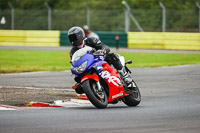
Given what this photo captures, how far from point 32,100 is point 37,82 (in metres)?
4.11

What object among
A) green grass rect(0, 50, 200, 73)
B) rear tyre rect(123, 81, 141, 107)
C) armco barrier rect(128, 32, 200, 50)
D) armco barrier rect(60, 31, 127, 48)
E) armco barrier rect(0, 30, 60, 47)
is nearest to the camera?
rear tyre rect(123, 81, 141, 107)

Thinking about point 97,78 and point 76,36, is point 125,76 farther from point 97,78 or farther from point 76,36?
point 76,36

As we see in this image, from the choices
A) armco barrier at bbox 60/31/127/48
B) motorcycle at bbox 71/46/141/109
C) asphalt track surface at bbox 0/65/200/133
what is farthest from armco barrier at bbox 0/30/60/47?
motorcycle at bbox 71/46/141/109

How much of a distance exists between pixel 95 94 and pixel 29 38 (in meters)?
28.9

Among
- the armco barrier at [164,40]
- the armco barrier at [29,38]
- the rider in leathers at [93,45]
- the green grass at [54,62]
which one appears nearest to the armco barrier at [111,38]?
the armco barrier at [164,40]

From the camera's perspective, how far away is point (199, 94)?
39.9ft

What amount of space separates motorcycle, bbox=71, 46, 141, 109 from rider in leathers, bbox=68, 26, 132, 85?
17 centimetres

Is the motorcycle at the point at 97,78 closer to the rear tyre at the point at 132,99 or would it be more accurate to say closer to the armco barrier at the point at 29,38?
the rear tyre at the point at 132,99

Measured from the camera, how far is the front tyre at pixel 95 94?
9.32 metres

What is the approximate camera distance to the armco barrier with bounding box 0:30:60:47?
122ft

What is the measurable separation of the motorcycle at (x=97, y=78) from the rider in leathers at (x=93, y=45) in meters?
0.17

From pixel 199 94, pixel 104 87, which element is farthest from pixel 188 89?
pixel 104 87

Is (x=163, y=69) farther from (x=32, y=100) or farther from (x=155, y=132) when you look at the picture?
(x=155, y=132)

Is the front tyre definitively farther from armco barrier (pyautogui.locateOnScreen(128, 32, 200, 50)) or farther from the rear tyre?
armco barrier (pyautogui.locateOnScreen(128, 32, 200, 50))
